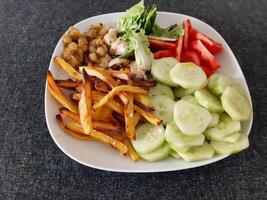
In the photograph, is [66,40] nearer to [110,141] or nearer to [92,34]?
[92,34]

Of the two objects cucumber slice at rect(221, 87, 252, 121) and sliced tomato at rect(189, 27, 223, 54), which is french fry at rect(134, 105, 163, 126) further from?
sliced tomato at rect(189, 27, 223, 54)

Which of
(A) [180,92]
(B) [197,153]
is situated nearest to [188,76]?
(A) [180,92]

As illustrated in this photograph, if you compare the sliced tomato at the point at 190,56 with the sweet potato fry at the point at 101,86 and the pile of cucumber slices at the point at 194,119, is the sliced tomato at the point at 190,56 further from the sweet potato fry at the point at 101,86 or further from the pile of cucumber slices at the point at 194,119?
the sweet potato fry at the point at 101,86

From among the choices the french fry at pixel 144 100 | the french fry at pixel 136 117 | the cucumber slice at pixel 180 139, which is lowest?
the french fry at pixel 136 117

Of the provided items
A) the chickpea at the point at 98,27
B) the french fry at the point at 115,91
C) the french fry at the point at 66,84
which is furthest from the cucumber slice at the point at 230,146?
the chickpea at the point at 98,27

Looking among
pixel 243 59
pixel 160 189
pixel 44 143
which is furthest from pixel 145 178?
pixel 243 59

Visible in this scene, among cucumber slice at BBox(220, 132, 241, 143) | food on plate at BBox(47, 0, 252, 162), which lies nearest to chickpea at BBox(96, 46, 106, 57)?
food on plate at BBox(47, 0, 252, 162)

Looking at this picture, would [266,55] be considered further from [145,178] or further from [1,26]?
[1,26]
